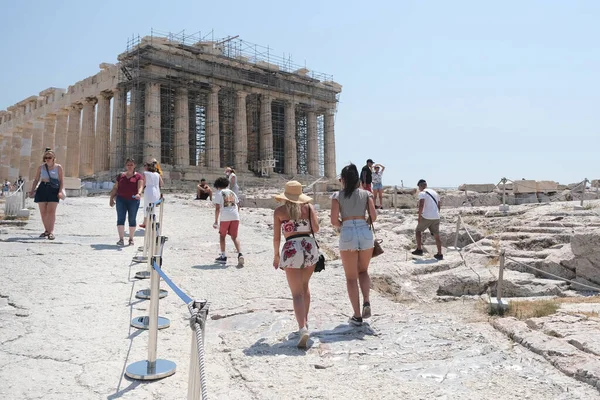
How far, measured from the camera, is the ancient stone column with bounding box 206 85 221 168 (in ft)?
124

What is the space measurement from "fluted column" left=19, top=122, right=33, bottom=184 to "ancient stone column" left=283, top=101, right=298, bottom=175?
80.1 feet

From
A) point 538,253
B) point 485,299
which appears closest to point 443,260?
point 538,253

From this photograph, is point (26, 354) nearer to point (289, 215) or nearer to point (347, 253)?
point (289, 215)

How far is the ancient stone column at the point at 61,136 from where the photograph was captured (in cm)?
4247

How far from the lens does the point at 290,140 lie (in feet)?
144

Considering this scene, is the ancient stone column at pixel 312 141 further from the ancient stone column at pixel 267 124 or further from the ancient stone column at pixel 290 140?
the ancient stone column at pixel 267 124

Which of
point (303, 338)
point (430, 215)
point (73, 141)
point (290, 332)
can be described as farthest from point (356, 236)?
point (73, 141)

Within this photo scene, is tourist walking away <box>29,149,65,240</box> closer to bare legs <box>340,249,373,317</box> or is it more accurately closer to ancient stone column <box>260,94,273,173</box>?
bare legs <box>340,249,373,317</box>

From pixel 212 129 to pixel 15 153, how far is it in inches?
982

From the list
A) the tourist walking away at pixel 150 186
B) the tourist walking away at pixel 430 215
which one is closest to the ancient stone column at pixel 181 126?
the tourist walking away at pixel 150 186

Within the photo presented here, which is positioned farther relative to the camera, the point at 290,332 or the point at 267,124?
the point at 267,124

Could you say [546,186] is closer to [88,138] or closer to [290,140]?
[290,140]

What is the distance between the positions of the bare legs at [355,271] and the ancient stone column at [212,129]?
33093 mm

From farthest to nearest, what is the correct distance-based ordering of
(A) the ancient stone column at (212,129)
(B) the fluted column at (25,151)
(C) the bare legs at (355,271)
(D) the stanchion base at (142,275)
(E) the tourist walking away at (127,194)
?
(B) the fluted column at (25,151) < (A) the ancient stone column at (212,129) < (E) the tourist walking away at (127,194) < (D) the stanchion base at (142,275) < (C) the bare legs at (355,271)
